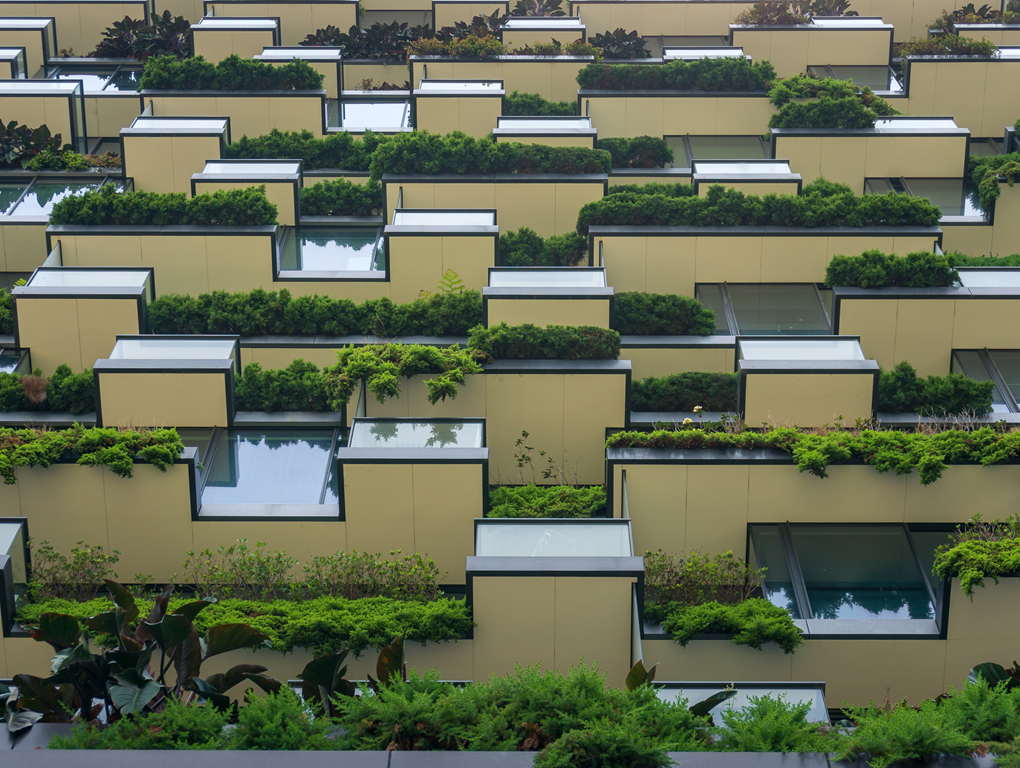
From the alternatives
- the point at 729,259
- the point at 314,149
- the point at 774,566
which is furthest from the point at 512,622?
the point at 314,149

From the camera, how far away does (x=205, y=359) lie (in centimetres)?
1574

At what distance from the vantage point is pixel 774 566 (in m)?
13.8

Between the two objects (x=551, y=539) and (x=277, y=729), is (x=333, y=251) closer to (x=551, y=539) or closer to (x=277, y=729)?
(x=551, y=539)

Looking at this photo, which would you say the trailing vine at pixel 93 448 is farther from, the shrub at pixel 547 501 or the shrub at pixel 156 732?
the shrub at pixel 156 732

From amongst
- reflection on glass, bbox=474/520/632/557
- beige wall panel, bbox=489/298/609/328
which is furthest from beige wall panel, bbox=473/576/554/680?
beige wall panel, bbox=489/298/609/328

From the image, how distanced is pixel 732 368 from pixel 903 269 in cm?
296

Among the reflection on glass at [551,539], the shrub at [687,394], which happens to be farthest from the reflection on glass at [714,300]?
the reflection on glass at [551,539]

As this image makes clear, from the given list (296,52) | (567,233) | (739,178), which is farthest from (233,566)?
(296,52)

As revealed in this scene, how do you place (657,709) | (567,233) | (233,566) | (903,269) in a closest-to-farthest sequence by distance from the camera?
(657,709)
(233,566)
(903,269)
(567,233)

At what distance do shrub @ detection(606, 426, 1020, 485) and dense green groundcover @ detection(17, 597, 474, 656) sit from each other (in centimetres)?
329

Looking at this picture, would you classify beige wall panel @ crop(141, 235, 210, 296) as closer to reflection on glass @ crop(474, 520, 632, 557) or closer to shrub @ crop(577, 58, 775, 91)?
reflection on glass @ crop(474, 520, 632, 557)

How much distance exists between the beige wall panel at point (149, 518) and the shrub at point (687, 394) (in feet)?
21.5

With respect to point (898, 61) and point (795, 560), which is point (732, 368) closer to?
point (795, 560)

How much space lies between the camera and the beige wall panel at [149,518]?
45.7 feet
